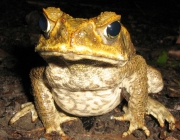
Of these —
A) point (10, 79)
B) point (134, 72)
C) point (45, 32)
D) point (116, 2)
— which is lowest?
point (116, 2)

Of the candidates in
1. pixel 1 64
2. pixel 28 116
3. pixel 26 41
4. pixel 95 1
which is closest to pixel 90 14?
pixel 95 1

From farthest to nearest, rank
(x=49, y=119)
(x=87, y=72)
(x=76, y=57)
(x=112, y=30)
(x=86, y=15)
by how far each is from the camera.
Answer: (x=86, y=15) < (x=49, y=119) < (x=87, y=72) < (x=112, y=30) < (x=76, y=57)

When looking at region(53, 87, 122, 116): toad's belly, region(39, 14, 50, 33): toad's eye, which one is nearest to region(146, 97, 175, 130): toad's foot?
region(53, 87, 122, 116): toad's belly

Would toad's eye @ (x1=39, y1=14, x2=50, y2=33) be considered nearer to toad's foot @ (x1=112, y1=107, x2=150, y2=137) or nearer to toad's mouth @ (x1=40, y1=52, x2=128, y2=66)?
toad's mouth @ (x1=40, y1=52, x2=128, y2=66)

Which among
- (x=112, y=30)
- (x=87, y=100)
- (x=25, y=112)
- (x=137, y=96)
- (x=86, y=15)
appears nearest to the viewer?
(x=112, y=30)

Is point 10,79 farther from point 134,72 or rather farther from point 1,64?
point 134,72

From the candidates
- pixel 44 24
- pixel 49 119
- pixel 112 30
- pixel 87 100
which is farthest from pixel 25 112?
pixel 112 30

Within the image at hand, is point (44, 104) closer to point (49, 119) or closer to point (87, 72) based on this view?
point (49, 119)
